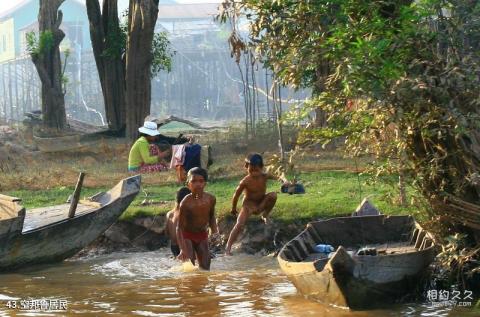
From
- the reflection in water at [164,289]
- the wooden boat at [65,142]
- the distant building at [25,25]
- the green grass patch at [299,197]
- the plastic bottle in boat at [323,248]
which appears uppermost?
the distant building at [25,25]

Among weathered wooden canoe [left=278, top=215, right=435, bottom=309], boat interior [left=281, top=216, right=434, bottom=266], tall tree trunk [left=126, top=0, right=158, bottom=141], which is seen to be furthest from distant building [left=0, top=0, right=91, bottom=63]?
weathered wooden canoe [left=278, top=215, right=435, bottom=309]

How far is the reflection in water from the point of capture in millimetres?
9633

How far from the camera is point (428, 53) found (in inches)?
341

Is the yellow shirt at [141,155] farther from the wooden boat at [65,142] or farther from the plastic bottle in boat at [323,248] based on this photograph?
the wooden boat at [65,142]

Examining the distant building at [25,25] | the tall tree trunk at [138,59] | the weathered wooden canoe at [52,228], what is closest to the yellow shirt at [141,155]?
the weathered wooden canoe at [52,228]

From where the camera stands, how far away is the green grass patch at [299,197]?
13.4 metres

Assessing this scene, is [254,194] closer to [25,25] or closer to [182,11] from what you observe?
[182,11]

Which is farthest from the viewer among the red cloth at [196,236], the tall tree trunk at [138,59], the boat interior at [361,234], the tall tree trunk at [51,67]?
the tall tree trunk at [51,67]

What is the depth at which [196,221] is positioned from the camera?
1148cm

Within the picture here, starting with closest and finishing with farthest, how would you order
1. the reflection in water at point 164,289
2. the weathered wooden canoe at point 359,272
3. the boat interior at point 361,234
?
the weathered wooden canoe at point 359,272
the reflection in water at point 164,289
the boat interior at point 361,234

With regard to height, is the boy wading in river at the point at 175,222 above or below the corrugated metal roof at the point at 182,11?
below

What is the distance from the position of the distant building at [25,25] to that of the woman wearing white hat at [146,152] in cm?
4794

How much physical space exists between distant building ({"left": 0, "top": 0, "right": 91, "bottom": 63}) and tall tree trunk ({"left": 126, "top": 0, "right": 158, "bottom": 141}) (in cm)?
3897

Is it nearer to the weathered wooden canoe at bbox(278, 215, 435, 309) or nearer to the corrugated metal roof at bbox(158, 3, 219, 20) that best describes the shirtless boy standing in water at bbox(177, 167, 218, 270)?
the weathered wooden canoe at bbox(278, 215, 435, 309)
